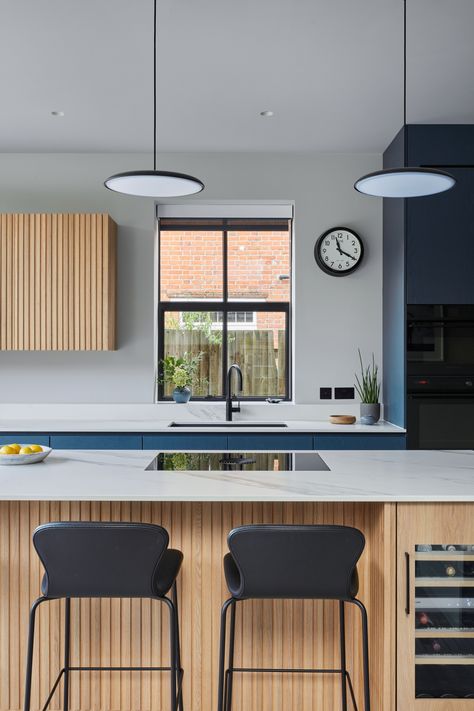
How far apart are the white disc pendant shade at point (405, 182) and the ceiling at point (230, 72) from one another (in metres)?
0.84

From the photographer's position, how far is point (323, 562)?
1.80 metres

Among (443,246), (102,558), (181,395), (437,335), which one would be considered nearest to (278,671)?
(102,558)

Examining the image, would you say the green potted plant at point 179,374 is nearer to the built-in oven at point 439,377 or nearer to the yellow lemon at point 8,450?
the built-in oven at point 439,377

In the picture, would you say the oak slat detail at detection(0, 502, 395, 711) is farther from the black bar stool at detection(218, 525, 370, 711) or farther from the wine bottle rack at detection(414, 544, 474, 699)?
the black bar stool at detection(218, 525, 370, 711)

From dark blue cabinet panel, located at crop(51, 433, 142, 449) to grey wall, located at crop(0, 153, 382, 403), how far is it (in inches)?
27.6

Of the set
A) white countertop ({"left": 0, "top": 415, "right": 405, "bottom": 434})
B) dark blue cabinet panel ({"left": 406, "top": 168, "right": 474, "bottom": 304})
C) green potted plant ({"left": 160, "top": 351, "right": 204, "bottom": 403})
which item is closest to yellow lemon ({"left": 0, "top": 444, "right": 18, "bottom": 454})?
white countertop ({"left": 0, "top": 415, "right": 405, "bottom": 434})

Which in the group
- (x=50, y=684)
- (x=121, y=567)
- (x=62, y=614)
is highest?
(x=121, y=567)

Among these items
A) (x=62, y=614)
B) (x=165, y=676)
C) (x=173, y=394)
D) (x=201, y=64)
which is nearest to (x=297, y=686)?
(x=165, y=676)

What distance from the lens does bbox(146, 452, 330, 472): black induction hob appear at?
95.0 inches

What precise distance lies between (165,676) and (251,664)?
0.33 m

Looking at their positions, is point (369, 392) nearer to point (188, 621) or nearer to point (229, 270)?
point (229, 270)

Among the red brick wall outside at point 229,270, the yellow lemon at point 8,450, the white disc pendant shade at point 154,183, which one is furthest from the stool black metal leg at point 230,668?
the red brick wall outside at point 229,270

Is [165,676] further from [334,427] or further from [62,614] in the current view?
[334,427]

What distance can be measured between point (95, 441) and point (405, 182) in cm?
253
